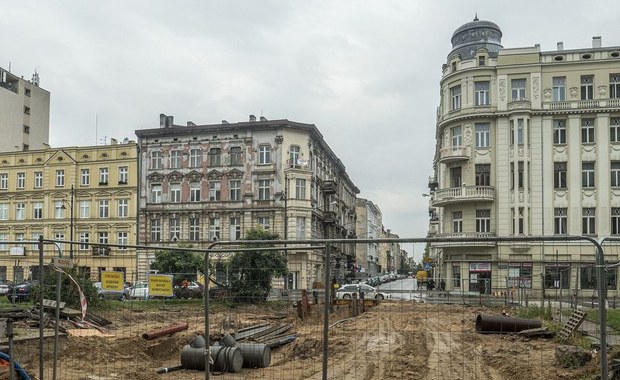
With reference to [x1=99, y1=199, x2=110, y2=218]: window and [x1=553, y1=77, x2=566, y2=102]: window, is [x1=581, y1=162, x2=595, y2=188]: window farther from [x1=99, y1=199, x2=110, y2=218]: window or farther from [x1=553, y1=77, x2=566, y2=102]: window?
[x1=99, y1=199, x2=110, y2=218]: window

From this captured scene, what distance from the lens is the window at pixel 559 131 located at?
44500 millimetres

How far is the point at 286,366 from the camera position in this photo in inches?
583

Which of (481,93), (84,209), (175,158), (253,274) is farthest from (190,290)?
(84,209)

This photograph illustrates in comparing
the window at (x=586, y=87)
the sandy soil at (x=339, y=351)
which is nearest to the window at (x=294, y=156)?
the window at (x=586, y=87)

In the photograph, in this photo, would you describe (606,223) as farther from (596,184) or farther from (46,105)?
(46,105)

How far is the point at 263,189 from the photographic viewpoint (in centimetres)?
5388

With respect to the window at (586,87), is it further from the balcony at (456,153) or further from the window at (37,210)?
the window at (37,210)

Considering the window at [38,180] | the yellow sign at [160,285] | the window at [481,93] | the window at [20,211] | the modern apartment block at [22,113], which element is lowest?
the yellow sign at [160,285]

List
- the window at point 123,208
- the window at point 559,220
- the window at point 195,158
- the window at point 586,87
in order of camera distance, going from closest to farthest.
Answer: the window at point 559,220 → the window at point 586,87 → the window at point 195,158 → the window at point 123,208

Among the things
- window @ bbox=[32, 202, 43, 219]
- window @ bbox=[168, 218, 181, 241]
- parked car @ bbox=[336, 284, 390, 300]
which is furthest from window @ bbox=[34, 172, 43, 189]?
parked car @ bbox=[336, 284, 390, 300]

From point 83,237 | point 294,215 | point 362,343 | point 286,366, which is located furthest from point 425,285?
point 83,237

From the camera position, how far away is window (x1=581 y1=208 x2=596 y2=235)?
43281mm

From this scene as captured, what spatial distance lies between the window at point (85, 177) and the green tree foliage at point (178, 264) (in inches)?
1436

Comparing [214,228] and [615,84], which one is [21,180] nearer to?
[214,228]
